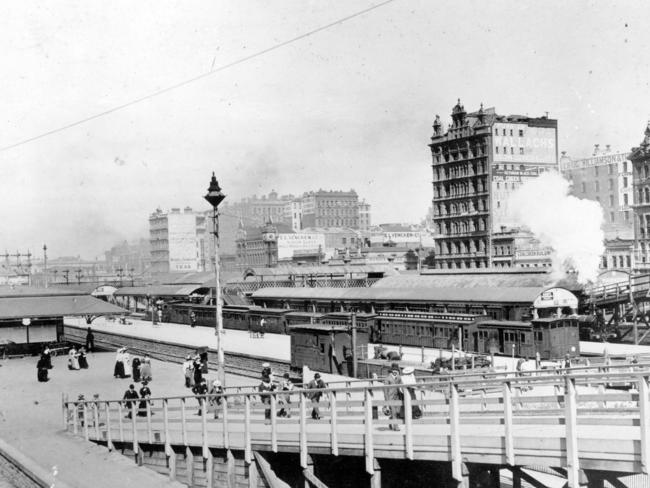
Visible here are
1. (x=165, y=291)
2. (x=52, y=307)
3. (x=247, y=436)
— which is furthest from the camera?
(x=165, y=291)

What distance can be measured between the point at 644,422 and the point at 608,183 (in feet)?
278

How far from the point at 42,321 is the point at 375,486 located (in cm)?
2983

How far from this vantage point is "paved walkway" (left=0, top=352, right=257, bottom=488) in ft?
45.5

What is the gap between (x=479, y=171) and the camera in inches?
2911

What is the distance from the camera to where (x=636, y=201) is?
57.5 m

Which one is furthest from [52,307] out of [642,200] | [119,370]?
[642,200]

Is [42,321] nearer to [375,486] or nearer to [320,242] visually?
[375,486]

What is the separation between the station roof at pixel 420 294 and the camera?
1359 inches

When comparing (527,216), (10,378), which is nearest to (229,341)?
(10,378)

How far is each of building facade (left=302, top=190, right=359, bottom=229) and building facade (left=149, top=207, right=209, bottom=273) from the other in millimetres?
24888

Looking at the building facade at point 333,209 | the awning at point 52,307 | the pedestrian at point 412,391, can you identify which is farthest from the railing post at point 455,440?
the building facade at point 333,209

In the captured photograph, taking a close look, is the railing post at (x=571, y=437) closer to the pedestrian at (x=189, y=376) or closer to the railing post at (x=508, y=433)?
the railing post at (x=508, y=433)

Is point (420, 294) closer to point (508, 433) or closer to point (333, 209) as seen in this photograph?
point (508, 433)

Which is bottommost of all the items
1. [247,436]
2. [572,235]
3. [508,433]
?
[247,436]
